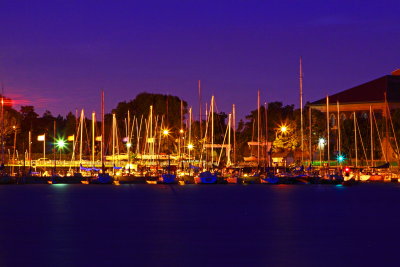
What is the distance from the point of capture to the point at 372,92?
138750 millimetres

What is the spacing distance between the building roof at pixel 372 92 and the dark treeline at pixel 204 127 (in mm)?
3179

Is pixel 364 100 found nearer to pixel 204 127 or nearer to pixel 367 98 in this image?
pixel 367 98

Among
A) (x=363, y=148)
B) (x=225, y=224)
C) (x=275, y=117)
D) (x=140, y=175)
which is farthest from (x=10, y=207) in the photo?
(x=275, y=117)

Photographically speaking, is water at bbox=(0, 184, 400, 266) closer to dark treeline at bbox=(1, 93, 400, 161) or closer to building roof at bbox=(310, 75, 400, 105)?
dark treeline at bbox=(1, 93, 400, 161)

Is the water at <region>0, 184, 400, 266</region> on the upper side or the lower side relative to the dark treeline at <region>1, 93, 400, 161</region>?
lower

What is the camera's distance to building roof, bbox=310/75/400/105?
136 meters

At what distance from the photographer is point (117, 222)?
5353 centimetres

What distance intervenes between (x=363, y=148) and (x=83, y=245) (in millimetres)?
82129

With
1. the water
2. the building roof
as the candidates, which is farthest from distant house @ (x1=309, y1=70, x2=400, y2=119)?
the water

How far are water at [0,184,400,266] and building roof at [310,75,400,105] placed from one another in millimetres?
59407

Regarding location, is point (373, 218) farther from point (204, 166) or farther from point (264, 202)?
point (204, 166)

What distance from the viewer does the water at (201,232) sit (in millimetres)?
35344

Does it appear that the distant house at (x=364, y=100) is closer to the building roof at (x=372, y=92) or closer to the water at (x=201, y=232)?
the building roof at (x=372, y=92)

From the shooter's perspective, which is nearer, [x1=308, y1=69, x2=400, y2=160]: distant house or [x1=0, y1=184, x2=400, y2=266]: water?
[x1=0, y1=184, x2=400, y2=266]: water
